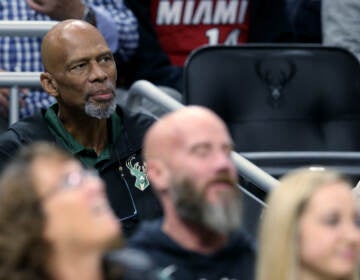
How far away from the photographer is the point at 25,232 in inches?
131

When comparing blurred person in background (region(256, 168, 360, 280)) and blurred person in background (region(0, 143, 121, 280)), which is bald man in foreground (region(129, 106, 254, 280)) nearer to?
blurred person in background (region(256, 168, 360, 280))

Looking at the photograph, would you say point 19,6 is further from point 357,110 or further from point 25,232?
point 25,232

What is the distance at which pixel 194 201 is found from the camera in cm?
405

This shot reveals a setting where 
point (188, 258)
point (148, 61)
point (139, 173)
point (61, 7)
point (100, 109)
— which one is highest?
point (188, 258)

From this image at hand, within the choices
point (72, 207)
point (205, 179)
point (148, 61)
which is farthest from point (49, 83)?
point (72, 207)

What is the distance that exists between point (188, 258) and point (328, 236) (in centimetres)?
51

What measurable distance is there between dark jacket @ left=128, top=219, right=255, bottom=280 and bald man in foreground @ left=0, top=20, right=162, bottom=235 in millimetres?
1649

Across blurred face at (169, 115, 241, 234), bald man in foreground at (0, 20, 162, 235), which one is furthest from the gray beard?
blurred face at (169, 115, 241, 234)

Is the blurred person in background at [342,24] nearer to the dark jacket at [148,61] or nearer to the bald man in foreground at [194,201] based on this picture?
the dark jacket at [148,61]

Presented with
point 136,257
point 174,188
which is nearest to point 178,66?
point 174,188

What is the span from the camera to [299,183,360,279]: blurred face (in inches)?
150

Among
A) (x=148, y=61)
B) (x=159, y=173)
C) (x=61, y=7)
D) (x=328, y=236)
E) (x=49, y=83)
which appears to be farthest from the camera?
(x=148, y=61)

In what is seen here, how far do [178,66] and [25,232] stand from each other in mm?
4791

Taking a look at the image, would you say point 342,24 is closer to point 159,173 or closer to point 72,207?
point 159,173
